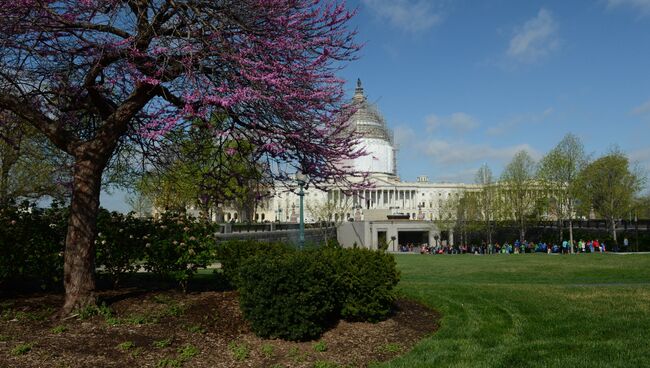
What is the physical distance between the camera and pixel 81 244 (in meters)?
8.30

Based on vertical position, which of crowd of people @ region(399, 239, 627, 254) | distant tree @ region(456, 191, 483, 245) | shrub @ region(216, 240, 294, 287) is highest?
distant tree @ region(456, 191, 483, 245)

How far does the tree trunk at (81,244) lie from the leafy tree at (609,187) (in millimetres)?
57816

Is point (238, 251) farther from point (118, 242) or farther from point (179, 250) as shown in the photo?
point (118, 242)

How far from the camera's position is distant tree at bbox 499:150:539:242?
66.5 meters

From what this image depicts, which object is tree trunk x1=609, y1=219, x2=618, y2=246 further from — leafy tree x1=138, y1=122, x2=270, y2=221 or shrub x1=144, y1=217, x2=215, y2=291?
shrub x1=144, y1=217, x2=215, y2=291

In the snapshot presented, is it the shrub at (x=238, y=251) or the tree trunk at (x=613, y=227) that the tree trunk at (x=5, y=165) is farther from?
the tree trunk at (x=613, y=227)

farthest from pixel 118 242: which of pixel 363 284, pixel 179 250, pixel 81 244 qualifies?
pixel 363 284

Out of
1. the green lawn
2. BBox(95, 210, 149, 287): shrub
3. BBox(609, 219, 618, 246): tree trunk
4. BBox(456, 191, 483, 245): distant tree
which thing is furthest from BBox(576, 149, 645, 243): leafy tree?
BBox(95, 210, 149, 287): shrub

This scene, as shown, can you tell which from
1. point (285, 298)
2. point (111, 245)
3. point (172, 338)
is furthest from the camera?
point (111, 245)

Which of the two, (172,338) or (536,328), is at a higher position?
(172,338)

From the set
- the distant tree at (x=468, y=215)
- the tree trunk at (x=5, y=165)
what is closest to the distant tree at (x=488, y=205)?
the distant tree at (x=468, y=215)

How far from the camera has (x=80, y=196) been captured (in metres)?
8.38

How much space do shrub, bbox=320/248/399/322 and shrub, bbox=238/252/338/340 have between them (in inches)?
31.2

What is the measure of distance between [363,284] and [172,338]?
3036mm
